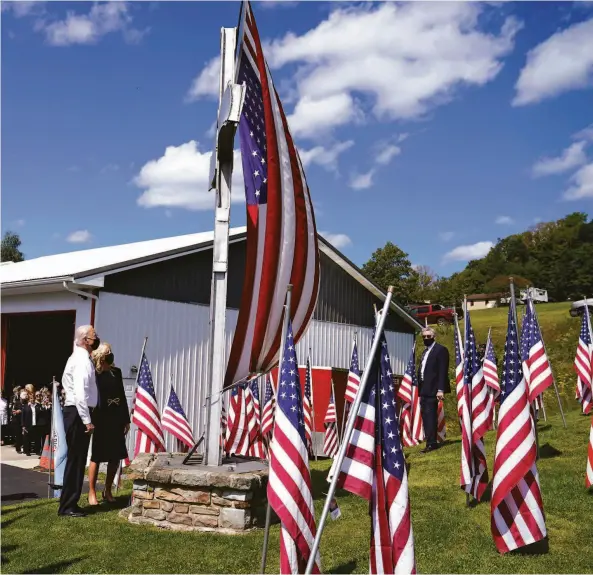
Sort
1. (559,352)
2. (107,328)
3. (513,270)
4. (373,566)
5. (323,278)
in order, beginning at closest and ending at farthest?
(373,566) < (107,328) < (323,278) < (559,352) < (513,270)

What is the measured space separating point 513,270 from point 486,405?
77.2m

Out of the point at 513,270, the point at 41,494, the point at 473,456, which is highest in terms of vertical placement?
the point at 513,270

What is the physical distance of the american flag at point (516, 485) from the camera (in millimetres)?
5727

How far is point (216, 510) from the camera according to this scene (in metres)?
6.67

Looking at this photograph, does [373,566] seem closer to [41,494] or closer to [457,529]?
[457,529]

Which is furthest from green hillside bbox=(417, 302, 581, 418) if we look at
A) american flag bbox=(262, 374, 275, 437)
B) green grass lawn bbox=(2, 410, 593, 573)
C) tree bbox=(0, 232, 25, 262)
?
tree bbox=(0, 232, 25, 262)

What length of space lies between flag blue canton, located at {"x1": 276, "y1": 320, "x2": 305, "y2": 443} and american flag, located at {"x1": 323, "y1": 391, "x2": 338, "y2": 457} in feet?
29.6

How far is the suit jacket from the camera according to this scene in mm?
10906

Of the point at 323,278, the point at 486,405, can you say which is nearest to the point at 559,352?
the point at 323,278

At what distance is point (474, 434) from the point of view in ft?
25.4

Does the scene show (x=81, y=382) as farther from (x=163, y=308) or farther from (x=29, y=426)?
(x=29, y=426)

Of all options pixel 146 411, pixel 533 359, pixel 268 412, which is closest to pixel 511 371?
pixel 533 359

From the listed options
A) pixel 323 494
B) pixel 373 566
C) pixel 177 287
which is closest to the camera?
pixel 373 566

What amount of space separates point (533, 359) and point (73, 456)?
6069 mm
